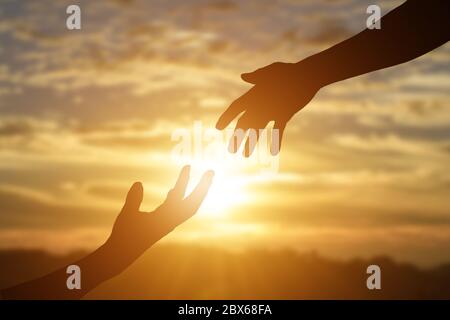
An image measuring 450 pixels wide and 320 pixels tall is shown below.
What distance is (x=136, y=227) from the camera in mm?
5027

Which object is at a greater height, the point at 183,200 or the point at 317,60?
the point at 317,60

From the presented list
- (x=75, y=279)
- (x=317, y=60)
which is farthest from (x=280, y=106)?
(x=75, y=279)

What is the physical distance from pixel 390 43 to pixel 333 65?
644 millimetres

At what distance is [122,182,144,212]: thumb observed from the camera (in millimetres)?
4858

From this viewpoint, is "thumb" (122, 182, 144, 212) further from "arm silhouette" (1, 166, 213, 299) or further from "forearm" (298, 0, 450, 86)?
Answer: "forearm" (298, 0, 450, 86)

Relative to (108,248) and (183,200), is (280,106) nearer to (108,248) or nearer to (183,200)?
(183,200)

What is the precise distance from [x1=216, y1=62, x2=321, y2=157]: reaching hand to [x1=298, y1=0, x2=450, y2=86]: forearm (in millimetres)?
159

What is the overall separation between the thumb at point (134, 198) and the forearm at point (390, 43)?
1640 mm

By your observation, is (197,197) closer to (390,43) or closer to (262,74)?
(262,74)

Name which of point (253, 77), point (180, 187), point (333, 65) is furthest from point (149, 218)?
point (333, 65)

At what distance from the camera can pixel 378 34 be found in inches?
225

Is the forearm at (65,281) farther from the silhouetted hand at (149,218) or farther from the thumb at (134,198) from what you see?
the thumb at (134,198)
